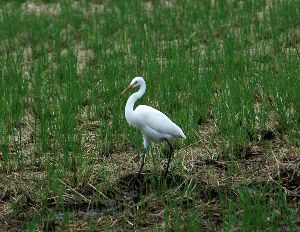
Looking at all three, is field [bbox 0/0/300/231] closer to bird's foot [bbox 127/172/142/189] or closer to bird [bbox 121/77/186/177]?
bird's foot [bbox 127/172/142/189]

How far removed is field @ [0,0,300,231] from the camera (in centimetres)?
475

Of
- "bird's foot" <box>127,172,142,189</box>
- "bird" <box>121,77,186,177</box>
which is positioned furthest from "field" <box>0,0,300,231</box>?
"bird" <box>121,77,186,177</box>

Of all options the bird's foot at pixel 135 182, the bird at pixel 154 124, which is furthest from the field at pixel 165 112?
the bird at pixel 154 124

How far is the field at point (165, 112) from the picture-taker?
4750mm

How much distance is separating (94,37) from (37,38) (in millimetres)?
815

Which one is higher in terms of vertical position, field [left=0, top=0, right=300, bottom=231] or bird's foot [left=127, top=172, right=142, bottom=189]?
field [left=0, top=0, right=300, bottom=231]

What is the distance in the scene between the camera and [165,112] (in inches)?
259

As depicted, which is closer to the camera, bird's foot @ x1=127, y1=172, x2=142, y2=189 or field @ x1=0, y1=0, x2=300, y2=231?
field @ x1=0, y1=0, x2=300, y2=231

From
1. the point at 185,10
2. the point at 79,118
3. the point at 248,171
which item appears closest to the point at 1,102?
the point at 79,118

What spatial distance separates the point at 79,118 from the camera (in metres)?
6.64

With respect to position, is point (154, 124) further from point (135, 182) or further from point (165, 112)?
point (165, 112)

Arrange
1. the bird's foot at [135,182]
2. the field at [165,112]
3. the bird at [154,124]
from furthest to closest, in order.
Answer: the bird's foot at [135,182] → the bird at [154,124] → the field at [165,112]

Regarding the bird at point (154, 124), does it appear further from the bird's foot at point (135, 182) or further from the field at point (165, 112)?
the field at point (165, 112)

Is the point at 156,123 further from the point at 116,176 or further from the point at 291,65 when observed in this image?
the point at 291,65
